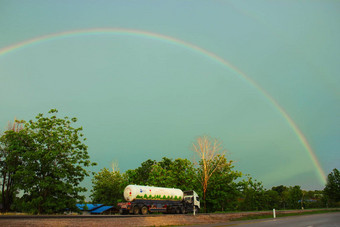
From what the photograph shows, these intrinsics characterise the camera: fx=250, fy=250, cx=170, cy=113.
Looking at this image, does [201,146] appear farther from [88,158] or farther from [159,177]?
[88,158]

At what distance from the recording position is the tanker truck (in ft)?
96.4

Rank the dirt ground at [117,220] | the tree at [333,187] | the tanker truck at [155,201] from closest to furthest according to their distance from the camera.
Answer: the dirt ground at [117,220] < the tanker truck at [155,201] < the tree at [333,187]

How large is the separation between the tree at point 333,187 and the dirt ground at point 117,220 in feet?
194

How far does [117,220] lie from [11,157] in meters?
21.9

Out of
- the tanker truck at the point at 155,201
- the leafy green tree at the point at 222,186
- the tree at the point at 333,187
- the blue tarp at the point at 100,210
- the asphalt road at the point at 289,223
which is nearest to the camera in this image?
the asphalt road at the point at 289,223

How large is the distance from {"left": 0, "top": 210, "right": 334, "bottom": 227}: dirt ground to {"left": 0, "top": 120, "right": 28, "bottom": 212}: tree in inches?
629

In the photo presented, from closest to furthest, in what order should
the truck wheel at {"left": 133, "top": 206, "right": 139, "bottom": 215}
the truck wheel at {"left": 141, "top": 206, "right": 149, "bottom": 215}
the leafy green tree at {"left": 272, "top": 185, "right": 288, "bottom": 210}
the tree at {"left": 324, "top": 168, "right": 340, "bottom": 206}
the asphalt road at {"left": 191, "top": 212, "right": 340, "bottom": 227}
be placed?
the asphalt road at {"left": 191, "top": 212, "right": 340, "bottom": 227} < the truck wheel at {"left": 133, "top": 206, "right": 139, "bottom": 215} < the truck wheel at {"left": 141, "top": 206, "right": 149, "bottom": 215} < the tree at {"left": 324, "top": 168, "right": 340, "bottom": 206} < the leafy green tree at {"left": 272, "top": 185, "right": 288, "bottom": 210}

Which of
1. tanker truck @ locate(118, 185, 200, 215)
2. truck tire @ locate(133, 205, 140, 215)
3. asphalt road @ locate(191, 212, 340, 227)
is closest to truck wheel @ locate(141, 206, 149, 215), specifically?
tanker truck @ locate(118, 185, 200, 215)

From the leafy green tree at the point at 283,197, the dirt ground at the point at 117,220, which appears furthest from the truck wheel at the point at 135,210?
the leafy green tree at the point at 283,197

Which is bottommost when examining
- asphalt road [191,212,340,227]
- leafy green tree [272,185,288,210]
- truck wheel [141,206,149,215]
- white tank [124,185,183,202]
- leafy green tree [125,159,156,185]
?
leafy green tree [272,185,288,210]

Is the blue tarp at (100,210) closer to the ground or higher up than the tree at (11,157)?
closer to the ground

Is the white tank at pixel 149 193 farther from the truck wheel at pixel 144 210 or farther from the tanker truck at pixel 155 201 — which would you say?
the truck wheel at pixel 144 210

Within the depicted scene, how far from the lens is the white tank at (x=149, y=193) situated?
2969 cm

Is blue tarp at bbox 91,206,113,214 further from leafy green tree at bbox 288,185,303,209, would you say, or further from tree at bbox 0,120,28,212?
leafy green tree at bbox 288,185,303,209
